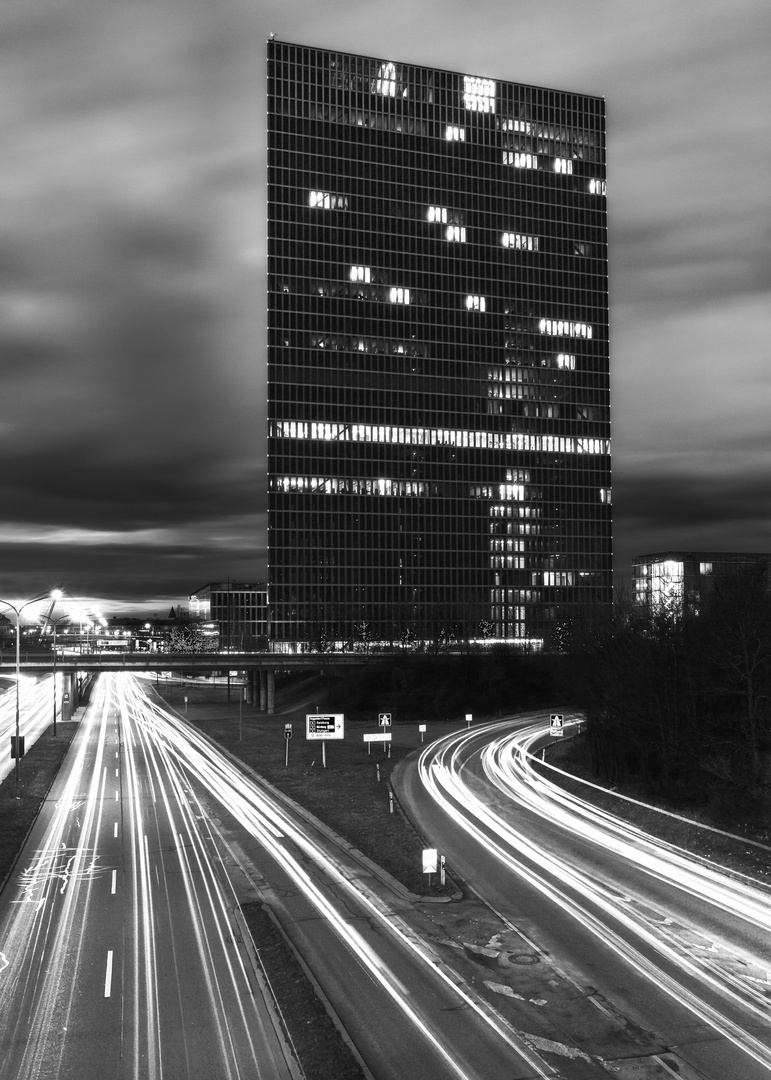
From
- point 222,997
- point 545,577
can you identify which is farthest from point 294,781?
point 545,577

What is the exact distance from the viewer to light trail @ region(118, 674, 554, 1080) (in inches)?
848

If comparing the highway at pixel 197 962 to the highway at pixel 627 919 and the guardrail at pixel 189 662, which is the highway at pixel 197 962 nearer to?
the highway at pixel 627 919

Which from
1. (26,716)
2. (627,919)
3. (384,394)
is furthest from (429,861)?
(384,394)

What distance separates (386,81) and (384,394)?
68076 mm

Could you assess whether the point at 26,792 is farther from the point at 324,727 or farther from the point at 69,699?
the point at 69,699

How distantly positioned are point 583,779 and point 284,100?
561 ft

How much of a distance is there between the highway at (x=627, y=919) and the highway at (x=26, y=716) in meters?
37.5

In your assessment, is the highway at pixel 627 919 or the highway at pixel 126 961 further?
the highway at pixel 627 919

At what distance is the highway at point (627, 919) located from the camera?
21516 mm

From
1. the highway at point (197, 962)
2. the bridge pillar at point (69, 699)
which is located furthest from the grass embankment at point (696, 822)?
the bridge pillar at point (69, 699)

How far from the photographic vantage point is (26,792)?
58.0 meters

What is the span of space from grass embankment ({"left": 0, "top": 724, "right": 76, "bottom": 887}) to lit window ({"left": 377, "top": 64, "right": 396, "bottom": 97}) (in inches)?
6220

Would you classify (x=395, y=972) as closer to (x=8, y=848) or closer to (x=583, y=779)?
(x=8, y=848)

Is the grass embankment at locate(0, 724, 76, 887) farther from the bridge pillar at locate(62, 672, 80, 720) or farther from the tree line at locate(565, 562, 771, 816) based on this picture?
the tree line at locate(565, 562, 771, 816)
